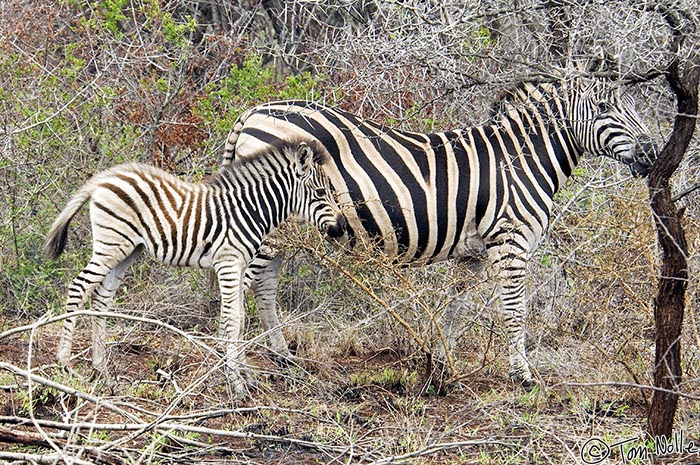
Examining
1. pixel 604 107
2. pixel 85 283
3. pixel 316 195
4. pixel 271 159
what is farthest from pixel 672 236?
pixel 85 283

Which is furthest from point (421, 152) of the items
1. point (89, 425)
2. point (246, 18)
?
point (246, 18)

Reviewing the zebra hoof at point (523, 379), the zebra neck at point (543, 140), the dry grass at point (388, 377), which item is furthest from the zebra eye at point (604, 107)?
the zebra hoof at point (523, 379)

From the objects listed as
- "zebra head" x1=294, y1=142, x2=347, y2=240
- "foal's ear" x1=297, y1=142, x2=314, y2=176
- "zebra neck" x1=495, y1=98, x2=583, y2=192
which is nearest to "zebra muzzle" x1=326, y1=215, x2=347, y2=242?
"zebra head" x1=294, y1=142, x2=347, y2=240

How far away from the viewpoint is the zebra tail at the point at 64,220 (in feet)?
23.0

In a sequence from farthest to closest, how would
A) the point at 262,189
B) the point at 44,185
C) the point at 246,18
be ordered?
the point at 246,18, the point at 44,185, the point at 262,189

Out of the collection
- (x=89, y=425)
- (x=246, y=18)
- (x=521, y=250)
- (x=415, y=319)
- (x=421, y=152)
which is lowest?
(x=89, y=425)

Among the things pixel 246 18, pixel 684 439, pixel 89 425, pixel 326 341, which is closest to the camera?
pixel 89 425

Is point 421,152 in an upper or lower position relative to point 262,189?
upper

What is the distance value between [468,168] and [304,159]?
1.27 meters

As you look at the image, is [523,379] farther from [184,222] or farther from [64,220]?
[64,220]

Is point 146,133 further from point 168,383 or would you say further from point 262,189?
point 168,383

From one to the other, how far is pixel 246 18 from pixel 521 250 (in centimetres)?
593

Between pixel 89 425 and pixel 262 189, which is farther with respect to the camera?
pixel 262 189

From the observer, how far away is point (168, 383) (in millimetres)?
6902
